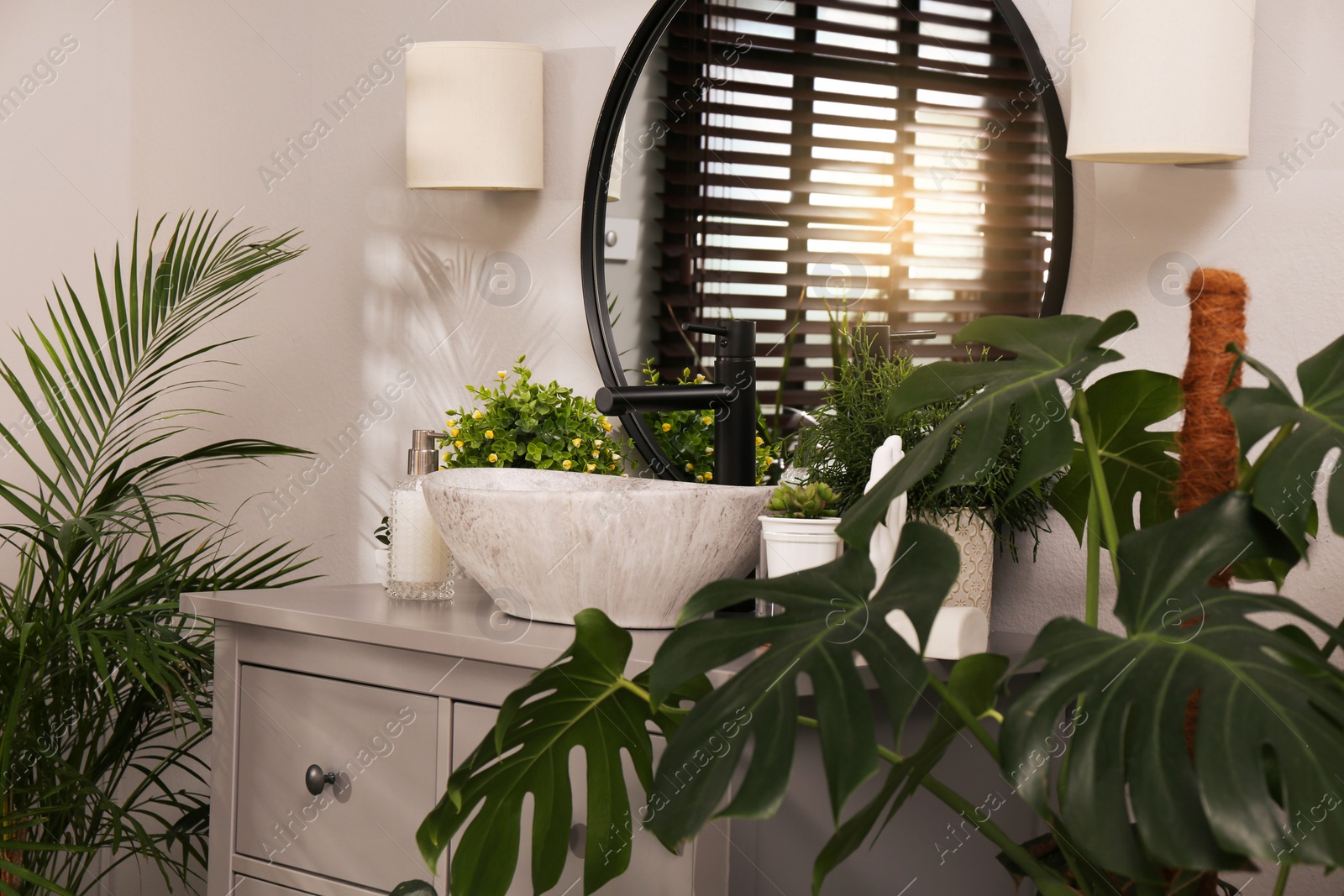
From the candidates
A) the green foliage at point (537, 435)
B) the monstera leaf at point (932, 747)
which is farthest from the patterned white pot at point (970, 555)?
the green foliage at point (537, 435)

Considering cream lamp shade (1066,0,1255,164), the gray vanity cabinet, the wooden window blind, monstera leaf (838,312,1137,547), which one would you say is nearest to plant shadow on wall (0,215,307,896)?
the gray vanity cabinet

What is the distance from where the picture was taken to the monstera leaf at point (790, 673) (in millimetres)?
601

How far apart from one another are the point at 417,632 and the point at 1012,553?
0.61 meters

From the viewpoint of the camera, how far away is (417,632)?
1.13 meters

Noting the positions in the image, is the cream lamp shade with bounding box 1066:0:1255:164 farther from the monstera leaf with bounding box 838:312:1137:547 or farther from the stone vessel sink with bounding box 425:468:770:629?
the stone vessel sink with bounding box 425:468:770:629

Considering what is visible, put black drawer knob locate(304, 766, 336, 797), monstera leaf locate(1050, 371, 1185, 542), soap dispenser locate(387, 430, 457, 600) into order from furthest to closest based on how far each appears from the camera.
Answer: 1. soap dispenser locate(387, 430, 457, 600)
2. black drawer knob locate(304, 766, 336, 797)
3. monstera leaf locate(1050, 371, 1185, 542)

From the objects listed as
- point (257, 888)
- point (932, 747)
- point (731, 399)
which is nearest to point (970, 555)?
point (731, 399)

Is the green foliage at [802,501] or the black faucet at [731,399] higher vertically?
the black faucet at [731,399]

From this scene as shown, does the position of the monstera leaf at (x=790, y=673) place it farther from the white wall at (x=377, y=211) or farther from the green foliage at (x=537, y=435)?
the green foliage at (x=537, y=435)

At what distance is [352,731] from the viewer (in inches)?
47.1

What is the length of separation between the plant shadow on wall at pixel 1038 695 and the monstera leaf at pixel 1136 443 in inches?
4.7

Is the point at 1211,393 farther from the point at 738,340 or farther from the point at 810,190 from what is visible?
the point at 810,190

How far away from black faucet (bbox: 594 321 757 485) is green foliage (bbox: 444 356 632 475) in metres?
0.24

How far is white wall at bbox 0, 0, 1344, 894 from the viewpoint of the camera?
110 centimetres
